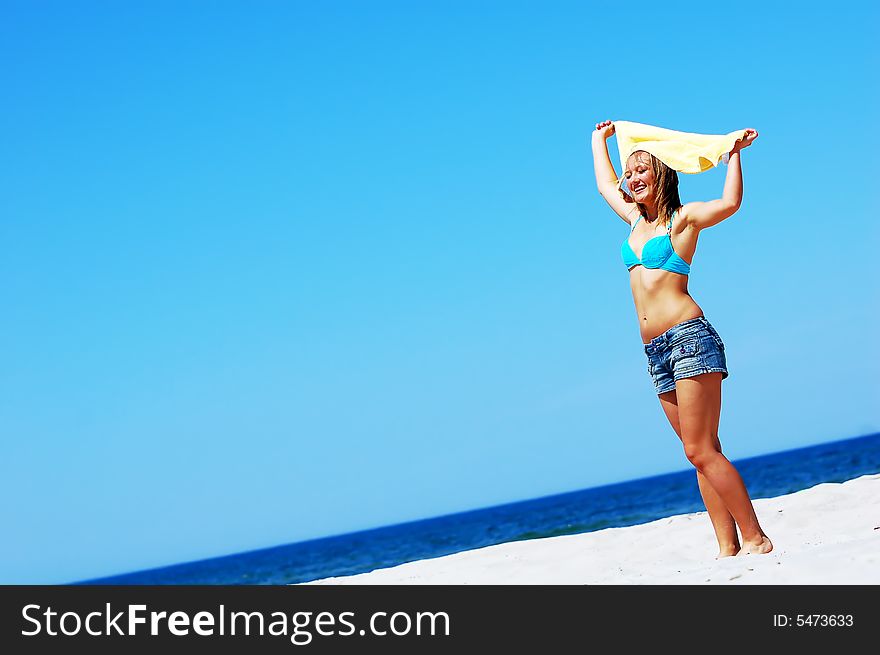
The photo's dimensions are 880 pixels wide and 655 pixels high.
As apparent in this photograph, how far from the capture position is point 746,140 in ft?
17.3

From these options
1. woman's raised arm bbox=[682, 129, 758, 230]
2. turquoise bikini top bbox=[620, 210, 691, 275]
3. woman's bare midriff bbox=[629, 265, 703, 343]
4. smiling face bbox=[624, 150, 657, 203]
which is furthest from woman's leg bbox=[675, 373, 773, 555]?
smiling face bbox=[624, 150, 657, 203]

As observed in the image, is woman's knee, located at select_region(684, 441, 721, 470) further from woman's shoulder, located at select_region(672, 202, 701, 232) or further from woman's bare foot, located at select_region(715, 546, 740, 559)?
woman's shoulder, located at select_region(672, 202, 701, 232)

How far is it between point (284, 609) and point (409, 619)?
61 centimetres

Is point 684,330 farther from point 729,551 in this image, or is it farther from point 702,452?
point 729,551

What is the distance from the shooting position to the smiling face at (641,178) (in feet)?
17.5

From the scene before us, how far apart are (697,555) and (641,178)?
248cm

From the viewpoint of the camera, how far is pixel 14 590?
15.7 feet

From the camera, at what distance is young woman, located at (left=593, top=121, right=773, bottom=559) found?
4.99 meters

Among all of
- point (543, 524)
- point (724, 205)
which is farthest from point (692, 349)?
point (543, 524)

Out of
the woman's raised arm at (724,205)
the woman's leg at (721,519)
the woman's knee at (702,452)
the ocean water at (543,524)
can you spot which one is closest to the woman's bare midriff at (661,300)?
the woman's raised arm at (724,205)

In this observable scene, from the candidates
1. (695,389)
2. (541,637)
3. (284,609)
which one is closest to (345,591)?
(284,609)

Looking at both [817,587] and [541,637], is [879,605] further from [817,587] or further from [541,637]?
[541,637]

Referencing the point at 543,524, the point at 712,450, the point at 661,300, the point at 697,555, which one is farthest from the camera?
the point at 543,524

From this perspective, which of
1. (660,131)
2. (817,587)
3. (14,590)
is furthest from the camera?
(660,131)
